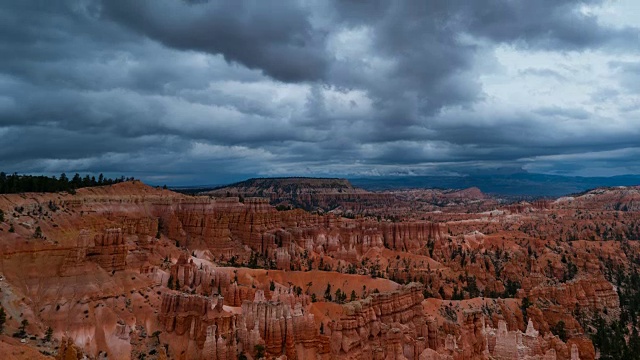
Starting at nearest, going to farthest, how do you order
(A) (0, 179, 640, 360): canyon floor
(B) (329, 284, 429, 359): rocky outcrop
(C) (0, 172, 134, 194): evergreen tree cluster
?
(A) (0, 179, 640, 360): canyon floor → (B) (329, 284, 429, 359): rocky outcrop → (C) (0, 172, 134, 194): evergreen tree cluster

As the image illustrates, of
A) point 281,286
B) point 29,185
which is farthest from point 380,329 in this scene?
point 29,185

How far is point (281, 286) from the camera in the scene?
65.9 meters

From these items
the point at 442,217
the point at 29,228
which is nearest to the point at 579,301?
the point at 29,228

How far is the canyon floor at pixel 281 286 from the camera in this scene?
4222cm

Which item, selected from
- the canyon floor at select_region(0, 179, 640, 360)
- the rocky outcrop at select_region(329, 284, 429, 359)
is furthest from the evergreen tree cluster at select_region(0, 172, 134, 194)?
the rocky outcrop at select_region(329, 284, 429, 359)

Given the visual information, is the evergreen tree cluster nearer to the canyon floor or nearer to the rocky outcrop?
the canyon floor

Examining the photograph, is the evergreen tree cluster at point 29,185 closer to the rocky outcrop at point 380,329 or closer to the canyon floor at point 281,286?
the canyon floor at point 281,286

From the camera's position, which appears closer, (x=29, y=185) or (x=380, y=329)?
(x=380, y=329)

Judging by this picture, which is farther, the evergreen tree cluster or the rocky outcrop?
the evergreen tree cluster

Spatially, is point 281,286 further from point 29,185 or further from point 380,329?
point 29,185

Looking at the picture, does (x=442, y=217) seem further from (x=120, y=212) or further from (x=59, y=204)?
(x=59, y=204)

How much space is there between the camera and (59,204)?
6881 cm

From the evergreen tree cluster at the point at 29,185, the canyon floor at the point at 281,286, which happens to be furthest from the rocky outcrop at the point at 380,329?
the evergreen tree cluster at the point at 29,185

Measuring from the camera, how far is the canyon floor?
42.2 metres
